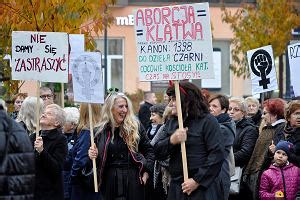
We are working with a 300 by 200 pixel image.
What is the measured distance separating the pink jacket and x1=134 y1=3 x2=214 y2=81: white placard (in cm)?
182

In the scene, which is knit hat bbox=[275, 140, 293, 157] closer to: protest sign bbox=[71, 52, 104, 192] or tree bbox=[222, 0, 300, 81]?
protest sign bbox=[71, 52, 104, 192]

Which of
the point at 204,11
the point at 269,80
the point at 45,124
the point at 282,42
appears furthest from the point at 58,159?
the point at 282,42

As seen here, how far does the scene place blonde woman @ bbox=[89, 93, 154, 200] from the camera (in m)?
11.3

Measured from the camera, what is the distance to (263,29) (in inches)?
1075

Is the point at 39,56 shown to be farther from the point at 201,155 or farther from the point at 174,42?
the point at 201,155

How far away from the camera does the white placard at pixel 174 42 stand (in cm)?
1055

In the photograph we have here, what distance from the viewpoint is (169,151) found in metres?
10.1

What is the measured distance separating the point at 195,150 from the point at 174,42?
1331 millimetres

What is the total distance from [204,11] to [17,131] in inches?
157

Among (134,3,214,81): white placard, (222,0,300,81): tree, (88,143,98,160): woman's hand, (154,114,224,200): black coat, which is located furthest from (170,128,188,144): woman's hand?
(222,0,300,81): tree

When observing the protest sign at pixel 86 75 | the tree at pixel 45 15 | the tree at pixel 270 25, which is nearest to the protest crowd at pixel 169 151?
the protest sign at pixel 86 75

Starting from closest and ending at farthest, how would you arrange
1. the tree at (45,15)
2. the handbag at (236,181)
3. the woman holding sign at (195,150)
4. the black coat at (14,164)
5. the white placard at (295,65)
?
the black coat at (14,164) < the woman holding sign at (195,150) < the handbag at (236,181) < the white placard at (295,65) < the tree at (45,15)

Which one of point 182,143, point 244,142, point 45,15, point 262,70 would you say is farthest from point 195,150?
point 262,70

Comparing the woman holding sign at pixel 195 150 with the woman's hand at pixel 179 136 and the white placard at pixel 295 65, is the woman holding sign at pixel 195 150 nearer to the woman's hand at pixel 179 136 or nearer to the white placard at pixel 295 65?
the woman's hand at pixel 179 136
